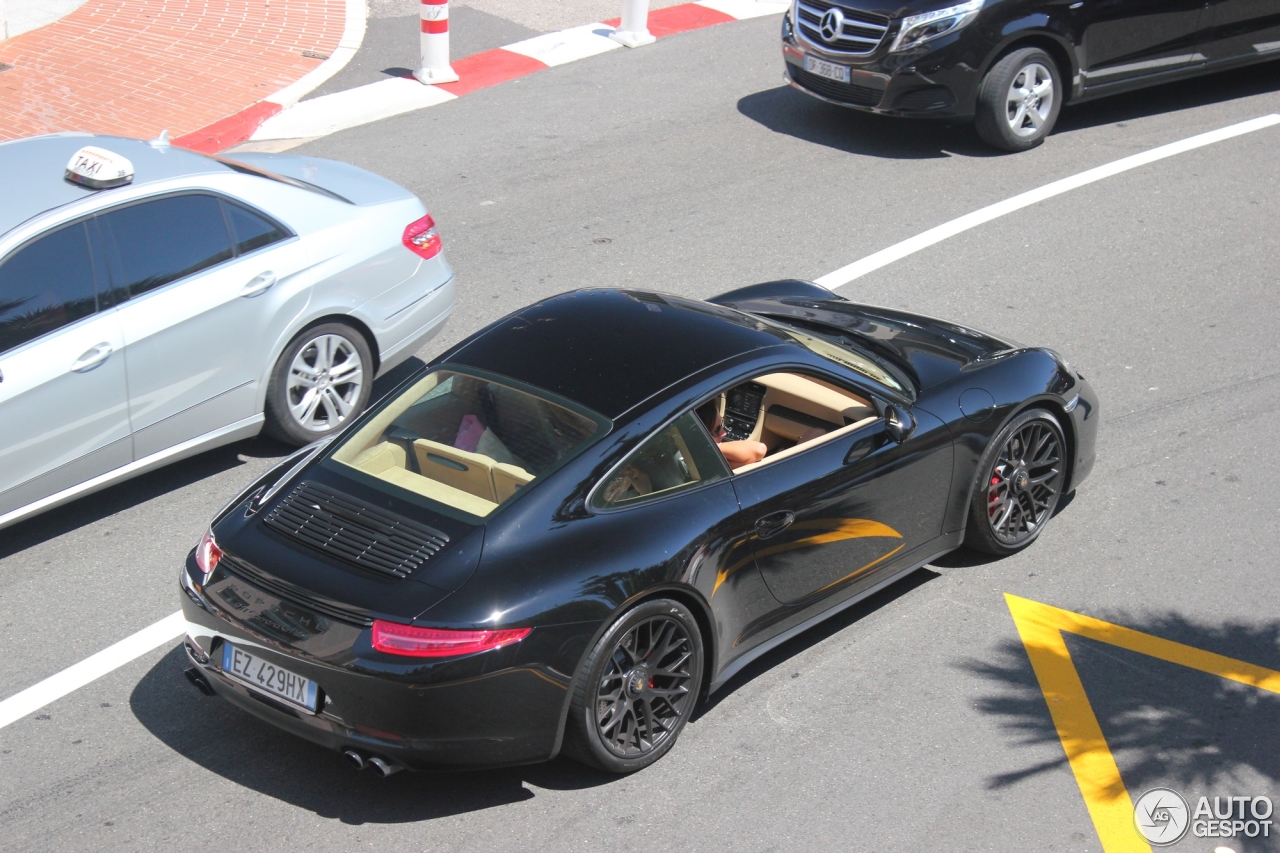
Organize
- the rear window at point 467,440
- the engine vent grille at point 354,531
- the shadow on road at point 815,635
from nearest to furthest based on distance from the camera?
1. the engine vent grille at point 354,531
2. the rear window at point 467,440
3. the shadow on road at point 815,635

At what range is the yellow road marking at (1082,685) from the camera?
4754 mm

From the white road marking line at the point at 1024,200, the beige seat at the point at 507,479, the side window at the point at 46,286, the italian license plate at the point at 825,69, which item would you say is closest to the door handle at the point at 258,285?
the side window at the point at 46,286

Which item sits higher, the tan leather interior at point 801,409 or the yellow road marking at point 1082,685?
the tan leather interior at point 801,409

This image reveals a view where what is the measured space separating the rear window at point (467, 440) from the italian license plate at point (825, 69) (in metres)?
6.83

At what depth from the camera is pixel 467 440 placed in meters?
5.00

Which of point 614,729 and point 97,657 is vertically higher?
point 614,729

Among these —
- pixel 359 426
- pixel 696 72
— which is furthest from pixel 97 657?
pixel 696 72

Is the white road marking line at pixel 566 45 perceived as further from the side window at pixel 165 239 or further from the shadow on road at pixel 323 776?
the shadow on road at pixel 323 776

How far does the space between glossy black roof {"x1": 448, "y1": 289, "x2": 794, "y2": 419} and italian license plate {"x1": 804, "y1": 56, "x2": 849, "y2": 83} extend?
6004 mm

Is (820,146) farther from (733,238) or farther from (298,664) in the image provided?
(298,664)

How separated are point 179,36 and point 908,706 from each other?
11.3 meters

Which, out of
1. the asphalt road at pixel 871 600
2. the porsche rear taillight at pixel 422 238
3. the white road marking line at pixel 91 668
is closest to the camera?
the asphalt road at pixel 871 600

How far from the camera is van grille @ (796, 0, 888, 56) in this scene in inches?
428

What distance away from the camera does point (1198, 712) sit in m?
5.28
